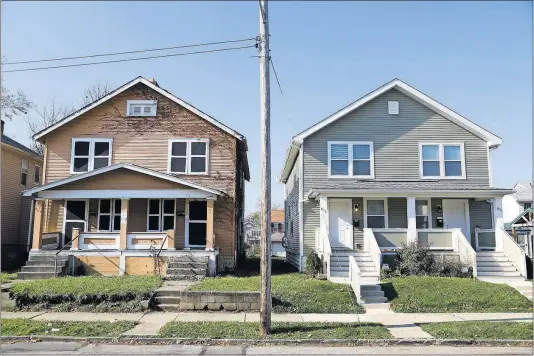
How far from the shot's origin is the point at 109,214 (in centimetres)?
1959

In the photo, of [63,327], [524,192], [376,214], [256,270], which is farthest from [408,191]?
[524,192]

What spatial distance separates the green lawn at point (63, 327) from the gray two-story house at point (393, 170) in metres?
9.76

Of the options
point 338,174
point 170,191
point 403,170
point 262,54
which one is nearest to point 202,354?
point 262,54

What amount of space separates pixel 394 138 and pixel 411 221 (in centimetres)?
426

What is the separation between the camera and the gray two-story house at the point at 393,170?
19141 millimetres

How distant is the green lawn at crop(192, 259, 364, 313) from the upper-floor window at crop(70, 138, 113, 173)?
8.24m

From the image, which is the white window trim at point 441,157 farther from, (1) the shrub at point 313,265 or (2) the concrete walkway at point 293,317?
(2) the concrete walkway at point 293,317

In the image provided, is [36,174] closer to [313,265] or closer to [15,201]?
[15,201]

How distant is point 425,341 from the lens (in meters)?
9.36

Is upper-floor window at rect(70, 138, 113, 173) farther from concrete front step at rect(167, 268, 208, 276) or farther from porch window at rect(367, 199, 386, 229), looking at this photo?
porch window at rect(367, 199, 386, 229)

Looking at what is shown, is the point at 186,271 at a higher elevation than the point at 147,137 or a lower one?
lower

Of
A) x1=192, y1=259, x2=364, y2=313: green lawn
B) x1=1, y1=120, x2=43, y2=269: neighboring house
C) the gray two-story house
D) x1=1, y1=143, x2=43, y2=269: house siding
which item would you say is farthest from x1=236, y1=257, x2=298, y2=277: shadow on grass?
x1=1, y1=143, x2=43, y2=269: house siding

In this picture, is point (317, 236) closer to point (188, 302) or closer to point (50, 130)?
point (188, 302)

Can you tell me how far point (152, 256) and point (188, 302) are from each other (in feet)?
17.6
